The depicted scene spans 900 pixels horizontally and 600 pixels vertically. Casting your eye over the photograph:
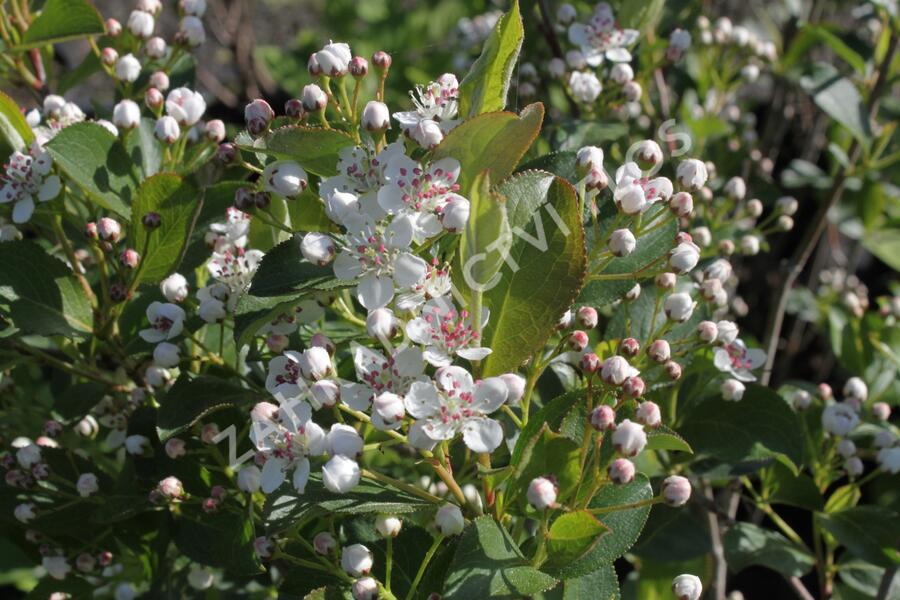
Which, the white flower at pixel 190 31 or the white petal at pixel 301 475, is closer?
the white petal at pixel 301 475

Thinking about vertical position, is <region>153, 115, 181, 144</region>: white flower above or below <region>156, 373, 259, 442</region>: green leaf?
above

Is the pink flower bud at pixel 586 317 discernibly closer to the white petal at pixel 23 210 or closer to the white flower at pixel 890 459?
the white flower at pixel 890 459

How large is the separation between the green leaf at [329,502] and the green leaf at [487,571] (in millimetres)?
88

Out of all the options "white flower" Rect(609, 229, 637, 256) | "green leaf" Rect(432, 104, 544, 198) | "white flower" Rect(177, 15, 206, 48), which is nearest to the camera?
"green leaf" Rect(432, 104, 544, 198)

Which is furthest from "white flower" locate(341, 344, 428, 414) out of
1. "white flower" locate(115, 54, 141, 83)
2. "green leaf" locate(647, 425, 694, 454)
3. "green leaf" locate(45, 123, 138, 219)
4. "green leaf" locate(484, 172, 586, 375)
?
"white flower" locate(115, 54, 141, 83)

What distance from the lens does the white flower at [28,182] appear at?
5.74 feet

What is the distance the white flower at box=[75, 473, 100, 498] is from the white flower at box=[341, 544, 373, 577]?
2.04 ft

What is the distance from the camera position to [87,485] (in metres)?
1.85

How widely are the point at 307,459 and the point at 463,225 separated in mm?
398

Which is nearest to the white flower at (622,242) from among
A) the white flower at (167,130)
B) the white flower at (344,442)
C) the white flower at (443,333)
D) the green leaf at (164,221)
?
the white flower at (443,333)

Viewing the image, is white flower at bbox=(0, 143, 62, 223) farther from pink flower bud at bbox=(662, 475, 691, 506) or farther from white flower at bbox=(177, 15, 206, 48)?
pink flower bud at bbox=(662, 475, 691, 506)

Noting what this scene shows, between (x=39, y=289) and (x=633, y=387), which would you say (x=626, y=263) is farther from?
(x=39, y=289)

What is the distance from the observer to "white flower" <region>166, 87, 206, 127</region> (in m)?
1.86

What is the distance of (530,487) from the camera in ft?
4.27
